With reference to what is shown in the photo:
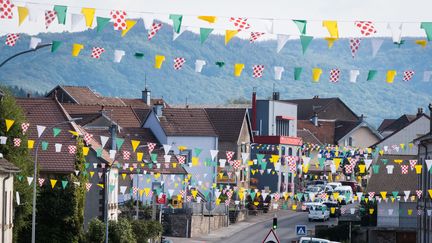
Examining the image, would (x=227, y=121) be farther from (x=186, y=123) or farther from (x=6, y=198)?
(x=6, y=198)

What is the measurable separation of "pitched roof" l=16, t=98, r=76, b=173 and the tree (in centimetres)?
490

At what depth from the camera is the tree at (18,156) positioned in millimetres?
62438

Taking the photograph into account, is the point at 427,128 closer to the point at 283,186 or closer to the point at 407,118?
the point at 283,186

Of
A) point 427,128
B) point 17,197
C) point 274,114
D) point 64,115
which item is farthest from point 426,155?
point 274,114

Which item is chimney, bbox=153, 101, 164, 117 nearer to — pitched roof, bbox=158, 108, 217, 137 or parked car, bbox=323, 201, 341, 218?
pitched roof, bbox=158, 108, 217, 137

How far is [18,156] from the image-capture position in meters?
63.0

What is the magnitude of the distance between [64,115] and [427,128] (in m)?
51.7

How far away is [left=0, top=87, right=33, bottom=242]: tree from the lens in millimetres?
62438

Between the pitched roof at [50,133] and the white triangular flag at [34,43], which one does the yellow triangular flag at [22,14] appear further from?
the pitched roof at [50,133]

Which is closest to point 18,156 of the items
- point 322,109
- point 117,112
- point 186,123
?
point 186,123

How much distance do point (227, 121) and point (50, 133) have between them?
42.5 meters

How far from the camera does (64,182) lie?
67125 mm

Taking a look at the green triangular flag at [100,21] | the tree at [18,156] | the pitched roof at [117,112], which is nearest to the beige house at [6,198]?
the tree at [18,156]

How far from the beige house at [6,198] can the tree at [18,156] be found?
4152mm
